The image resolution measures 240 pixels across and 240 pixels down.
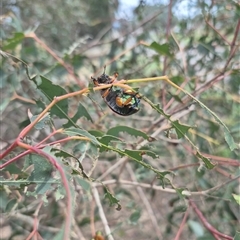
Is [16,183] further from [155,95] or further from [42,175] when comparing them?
[155,95]

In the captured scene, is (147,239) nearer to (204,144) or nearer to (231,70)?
(204,144)

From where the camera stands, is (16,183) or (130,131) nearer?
(16,183)

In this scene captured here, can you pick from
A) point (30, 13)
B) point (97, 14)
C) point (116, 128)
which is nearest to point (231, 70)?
point (116, 128)

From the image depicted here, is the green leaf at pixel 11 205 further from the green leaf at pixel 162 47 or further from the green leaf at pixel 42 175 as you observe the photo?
the green leaf at pixel 162 47

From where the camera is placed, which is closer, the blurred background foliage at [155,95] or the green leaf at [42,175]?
the green leaf at [42,175]

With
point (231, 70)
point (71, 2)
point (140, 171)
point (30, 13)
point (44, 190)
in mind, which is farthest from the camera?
point (71, 2)

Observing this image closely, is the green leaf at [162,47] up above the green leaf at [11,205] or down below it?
above

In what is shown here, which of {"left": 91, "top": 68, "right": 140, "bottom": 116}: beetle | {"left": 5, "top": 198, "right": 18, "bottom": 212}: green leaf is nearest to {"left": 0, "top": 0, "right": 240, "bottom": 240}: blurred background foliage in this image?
{"left": 5, "top": 198, "right": 18, "bottom": 212}: green leaf

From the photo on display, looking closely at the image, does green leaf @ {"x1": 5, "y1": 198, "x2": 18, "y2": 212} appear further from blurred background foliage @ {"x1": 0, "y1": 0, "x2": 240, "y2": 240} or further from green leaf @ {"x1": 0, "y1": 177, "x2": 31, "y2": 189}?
green leaf @ {"x1": 0, "y1": 177, "x2": 31, "y2": 189}

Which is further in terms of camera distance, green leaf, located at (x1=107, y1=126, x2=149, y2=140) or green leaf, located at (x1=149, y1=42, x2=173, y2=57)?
green leaf, located at (x1=149, y1=42, x2=173, y2=57)

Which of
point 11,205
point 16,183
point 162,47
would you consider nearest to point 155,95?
point 162,47

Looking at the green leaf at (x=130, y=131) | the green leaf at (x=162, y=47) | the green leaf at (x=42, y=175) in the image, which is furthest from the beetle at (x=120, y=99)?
the green leaf at (x=162, y=47)
